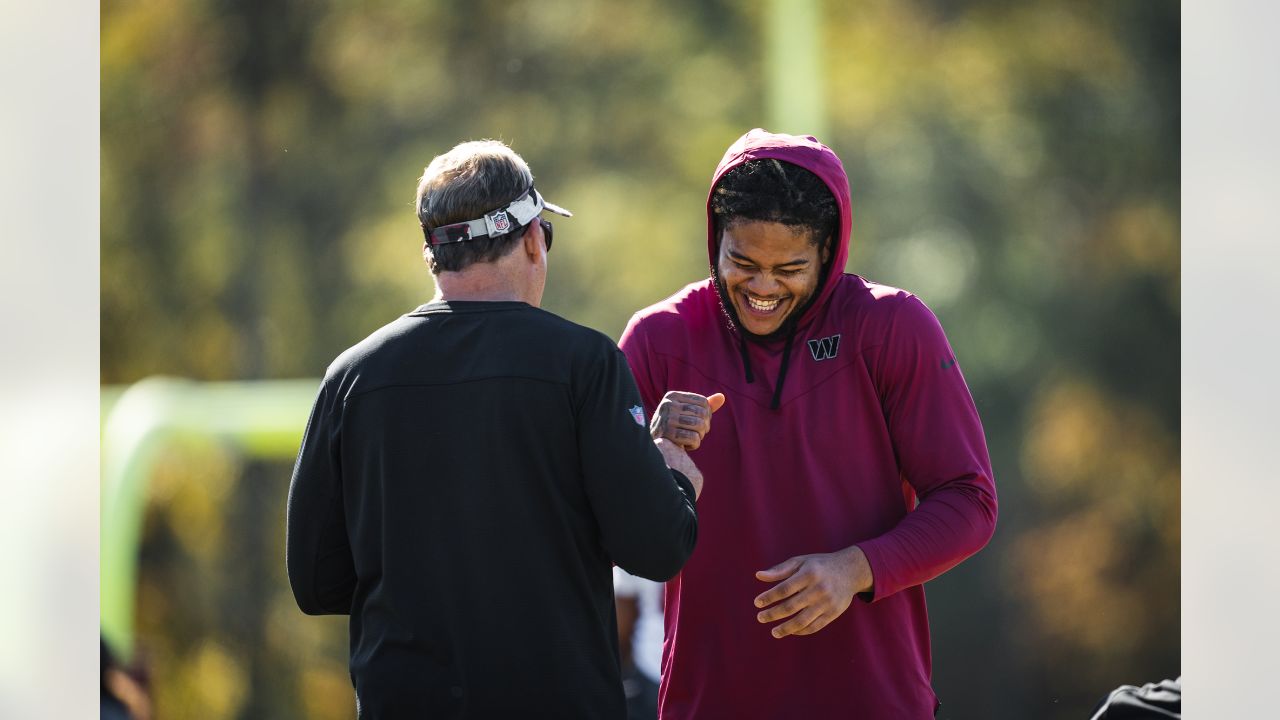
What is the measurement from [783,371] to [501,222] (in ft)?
1.83

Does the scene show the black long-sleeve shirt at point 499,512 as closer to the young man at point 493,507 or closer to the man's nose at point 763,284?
the young man at point 493,507

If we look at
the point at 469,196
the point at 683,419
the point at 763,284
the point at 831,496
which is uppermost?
Result: the point at 469,196

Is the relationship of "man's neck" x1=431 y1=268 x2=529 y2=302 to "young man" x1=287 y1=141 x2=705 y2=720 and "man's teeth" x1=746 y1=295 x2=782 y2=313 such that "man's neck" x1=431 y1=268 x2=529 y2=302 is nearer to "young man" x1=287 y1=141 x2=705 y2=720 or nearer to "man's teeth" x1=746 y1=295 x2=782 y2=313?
"young man" x1=287 y1=141 x2=705 y2=720

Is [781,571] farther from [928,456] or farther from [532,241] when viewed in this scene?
[532,241]

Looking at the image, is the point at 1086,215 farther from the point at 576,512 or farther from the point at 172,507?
the point at 172,507

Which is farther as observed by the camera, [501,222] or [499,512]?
[501,222]

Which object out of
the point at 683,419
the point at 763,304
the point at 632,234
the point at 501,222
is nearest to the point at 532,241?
the point at 501,222

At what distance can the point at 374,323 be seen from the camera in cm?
427

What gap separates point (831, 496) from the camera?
189 centimetres

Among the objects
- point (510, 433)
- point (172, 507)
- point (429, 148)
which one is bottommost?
point (172, 507)

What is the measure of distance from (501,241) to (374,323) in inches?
107

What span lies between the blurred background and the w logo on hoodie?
2.12 meters

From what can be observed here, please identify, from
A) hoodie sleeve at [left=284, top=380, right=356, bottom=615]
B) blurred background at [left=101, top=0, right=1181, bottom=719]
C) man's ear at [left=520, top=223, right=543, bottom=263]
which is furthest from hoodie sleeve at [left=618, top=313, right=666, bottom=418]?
blurred background at [left=101, top=0, right=1181, bottom=719]
